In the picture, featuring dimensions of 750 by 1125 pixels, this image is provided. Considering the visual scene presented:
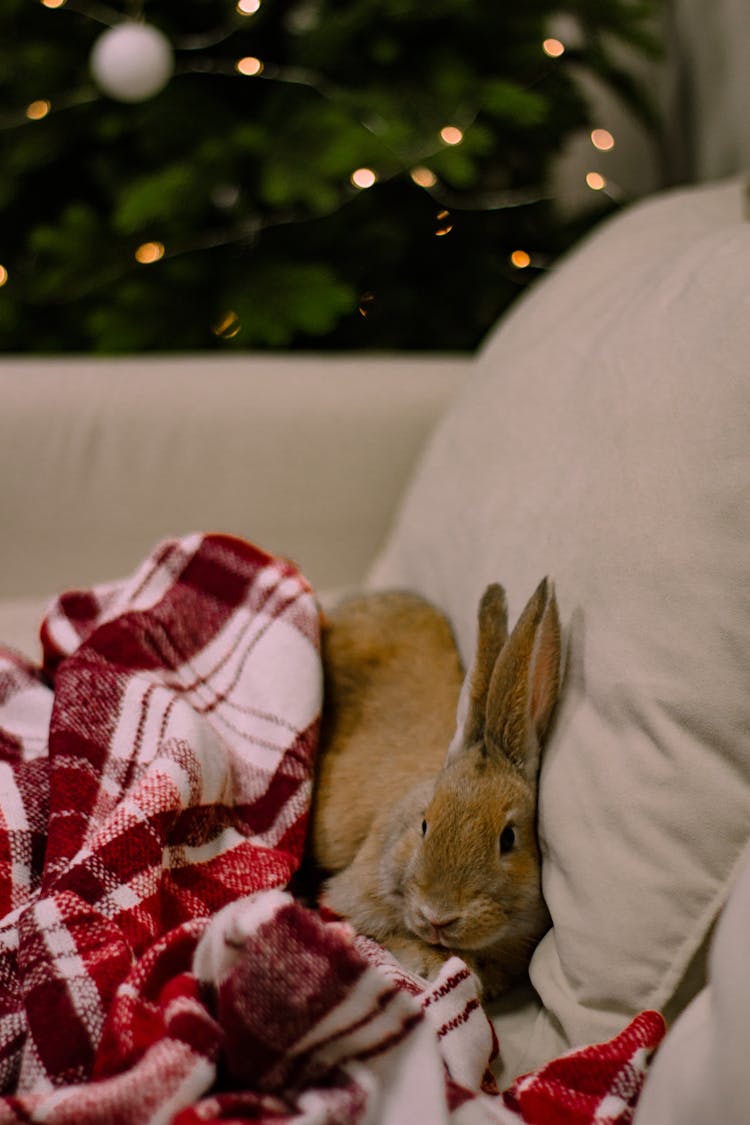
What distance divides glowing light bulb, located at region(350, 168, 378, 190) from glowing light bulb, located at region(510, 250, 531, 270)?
38 centimetres

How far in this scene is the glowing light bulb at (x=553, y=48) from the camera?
1.83 m

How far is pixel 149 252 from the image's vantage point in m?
1.94

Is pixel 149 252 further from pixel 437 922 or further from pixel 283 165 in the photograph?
pixel 437 922

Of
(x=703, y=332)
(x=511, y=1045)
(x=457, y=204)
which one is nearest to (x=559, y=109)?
(x=457, y=204)

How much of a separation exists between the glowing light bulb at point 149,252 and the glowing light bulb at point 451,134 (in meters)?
0.59

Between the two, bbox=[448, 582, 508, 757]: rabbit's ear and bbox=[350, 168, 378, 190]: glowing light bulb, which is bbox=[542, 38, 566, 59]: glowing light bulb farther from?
bbox=[448, 582, 508, 757]: rabbit's ear

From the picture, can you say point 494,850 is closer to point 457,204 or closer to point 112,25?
point 457,204

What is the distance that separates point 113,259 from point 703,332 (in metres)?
1.39

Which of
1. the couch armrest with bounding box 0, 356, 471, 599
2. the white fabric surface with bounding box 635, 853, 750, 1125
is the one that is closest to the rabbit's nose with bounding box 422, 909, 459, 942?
the white fabric surface with bounding box 635, 853, 750, 1125

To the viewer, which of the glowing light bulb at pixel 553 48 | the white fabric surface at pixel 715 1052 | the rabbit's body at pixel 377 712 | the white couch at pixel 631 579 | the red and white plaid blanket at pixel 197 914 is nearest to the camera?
the white fabric surface at pixel 715 1052

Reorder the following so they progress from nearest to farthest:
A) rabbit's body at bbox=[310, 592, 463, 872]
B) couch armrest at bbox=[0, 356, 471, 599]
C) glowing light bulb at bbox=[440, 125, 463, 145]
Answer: rabbit's body at bbox=[310, 592, 463, 872]
couch armrest at bbox=[0, 356, 471, 599]
glowing light bulb at bbox=[440, 125, 463, 145]

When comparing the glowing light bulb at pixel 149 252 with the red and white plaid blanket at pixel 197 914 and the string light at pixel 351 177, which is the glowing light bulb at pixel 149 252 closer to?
the string light at pixel 351 177

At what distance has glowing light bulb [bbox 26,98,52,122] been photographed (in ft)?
6.17

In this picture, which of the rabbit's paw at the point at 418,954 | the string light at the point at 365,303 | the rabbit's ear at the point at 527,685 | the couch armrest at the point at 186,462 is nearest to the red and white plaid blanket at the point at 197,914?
the rabbit's paw at the point at 418,954
